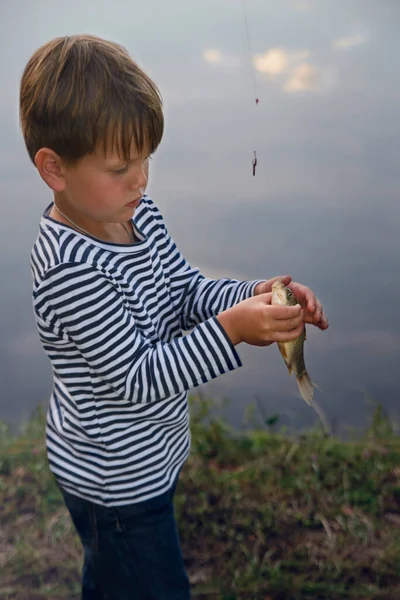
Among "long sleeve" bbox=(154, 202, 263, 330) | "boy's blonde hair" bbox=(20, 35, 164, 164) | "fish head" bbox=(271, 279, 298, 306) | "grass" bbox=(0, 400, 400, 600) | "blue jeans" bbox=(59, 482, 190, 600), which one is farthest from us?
"grass" bbox=(0, 400, 400, 600)

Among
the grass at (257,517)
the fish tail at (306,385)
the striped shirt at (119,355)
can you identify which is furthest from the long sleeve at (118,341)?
the grass at (257,517)

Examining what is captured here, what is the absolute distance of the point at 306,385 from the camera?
1883mm

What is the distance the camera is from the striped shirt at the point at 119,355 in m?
1.68

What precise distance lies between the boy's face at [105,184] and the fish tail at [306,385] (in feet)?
1.88

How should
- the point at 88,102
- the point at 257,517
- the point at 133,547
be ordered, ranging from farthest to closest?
1. the point at 257,517
2. the point at 133,547
3. the point at 88,102

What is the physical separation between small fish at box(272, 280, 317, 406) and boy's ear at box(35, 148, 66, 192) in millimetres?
536

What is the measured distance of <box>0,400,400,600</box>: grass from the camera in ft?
8.66

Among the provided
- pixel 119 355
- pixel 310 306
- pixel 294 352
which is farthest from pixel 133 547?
pixel 310 306

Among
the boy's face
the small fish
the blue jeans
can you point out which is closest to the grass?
the blue jeans

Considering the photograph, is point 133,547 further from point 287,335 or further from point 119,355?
point 287,335

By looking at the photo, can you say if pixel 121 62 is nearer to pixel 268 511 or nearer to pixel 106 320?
pixel 106 320

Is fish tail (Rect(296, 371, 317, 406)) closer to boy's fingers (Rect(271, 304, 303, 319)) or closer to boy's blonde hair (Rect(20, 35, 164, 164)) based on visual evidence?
boy's fingers (Rect(271, 304, 303, 319))

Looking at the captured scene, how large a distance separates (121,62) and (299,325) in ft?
2.30

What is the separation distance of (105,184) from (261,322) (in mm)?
451
